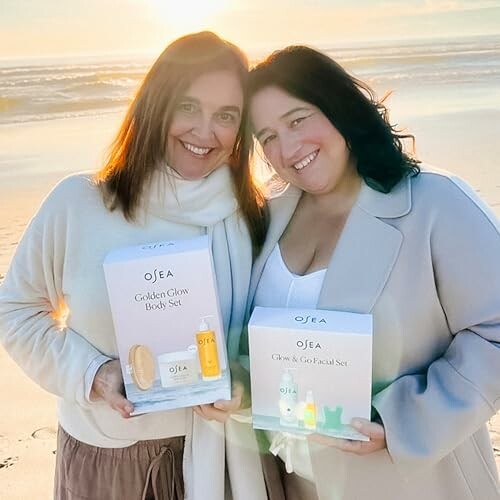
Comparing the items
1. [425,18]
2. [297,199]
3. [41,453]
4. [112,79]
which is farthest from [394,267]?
[425,18]

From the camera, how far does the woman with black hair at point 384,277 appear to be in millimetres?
2100

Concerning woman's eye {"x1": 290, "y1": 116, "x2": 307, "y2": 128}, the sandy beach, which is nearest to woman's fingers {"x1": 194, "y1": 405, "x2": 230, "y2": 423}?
woman's eye {"x1": 290, "y1": 116, "x2": 307, "y2": 128}

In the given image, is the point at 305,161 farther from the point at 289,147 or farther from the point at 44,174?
the point at 44,174

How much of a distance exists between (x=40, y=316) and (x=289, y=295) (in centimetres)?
84

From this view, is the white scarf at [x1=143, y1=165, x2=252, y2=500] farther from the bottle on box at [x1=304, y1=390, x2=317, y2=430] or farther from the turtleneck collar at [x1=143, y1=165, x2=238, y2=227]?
the bottle on box at [x1=304, y1=390, x2=317, y2=430]

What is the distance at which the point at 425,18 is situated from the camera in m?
35.5

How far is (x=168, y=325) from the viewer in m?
2.09

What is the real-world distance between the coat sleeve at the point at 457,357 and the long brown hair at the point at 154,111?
30.7 inches

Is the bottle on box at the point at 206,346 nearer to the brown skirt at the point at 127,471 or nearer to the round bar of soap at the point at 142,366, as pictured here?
the round bar of soap at the point at 142,366

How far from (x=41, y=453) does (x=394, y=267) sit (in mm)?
2544

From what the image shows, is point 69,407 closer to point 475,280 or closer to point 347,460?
point 347,460

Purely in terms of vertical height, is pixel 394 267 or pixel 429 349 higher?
pixel 394 267

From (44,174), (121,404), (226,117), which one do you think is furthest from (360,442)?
(44,174)

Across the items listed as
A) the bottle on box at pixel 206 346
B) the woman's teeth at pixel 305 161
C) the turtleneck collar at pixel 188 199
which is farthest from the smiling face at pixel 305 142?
the bottle on box at pixel 206 346
